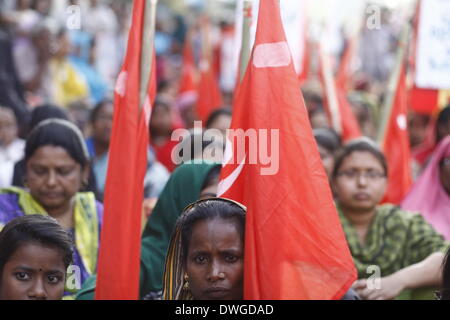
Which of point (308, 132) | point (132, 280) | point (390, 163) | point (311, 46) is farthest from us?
point (311, 46)

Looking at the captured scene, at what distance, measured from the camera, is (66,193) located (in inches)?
172

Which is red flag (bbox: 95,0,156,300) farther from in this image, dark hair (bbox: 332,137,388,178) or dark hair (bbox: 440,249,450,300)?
dark hair (bbox: 332,137,388,178)

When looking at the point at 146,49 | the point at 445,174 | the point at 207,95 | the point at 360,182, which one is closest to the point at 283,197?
the point at 146,49

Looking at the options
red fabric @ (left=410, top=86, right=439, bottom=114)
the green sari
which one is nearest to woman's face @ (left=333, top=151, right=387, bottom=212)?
the green sari

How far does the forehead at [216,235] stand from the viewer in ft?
10.2

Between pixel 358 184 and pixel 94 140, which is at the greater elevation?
pixel 94 140

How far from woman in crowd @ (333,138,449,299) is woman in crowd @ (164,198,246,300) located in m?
1.35

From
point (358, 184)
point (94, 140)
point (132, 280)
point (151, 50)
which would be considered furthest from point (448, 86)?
point (132, 280)

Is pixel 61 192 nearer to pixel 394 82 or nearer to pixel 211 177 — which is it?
pixel 211 177

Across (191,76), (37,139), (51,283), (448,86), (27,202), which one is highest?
(191,76)

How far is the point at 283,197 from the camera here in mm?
3025

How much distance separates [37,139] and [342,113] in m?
3.80

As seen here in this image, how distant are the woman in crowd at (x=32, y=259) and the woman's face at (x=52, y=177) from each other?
100 centimetres

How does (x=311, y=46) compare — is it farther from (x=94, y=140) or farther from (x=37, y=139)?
(x=37, y=139)
